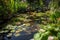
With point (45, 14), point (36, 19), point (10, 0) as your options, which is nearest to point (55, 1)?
point (45, 14)

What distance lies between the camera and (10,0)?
215 inches

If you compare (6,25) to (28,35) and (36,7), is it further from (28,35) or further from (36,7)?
(36,7)

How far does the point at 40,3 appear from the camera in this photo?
6.25 metres

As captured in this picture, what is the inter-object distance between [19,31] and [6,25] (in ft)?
1.78

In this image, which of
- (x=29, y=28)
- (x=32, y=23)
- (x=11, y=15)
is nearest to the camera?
(x=29, y=28)

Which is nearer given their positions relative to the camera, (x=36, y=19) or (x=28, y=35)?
(x=28, y=35)

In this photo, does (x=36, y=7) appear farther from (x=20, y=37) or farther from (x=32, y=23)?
(x=20, y=37)

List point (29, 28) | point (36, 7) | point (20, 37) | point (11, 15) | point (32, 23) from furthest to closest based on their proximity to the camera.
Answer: point (36, 7)
point (11, 15)
point (32, 23)
point (29, 28)
point (20, 37)

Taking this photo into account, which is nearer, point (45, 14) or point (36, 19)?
point (36, 19)

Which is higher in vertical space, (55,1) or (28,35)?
(55,1)

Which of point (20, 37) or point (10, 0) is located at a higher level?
point (10, 0)

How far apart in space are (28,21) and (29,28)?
→ 17.0 inches

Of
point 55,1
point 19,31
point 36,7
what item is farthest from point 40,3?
point 19,31

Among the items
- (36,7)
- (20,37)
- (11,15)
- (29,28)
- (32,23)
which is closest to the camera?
(20,37)
